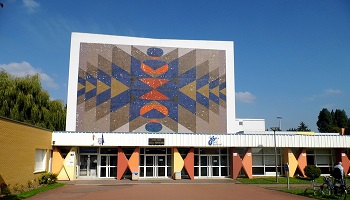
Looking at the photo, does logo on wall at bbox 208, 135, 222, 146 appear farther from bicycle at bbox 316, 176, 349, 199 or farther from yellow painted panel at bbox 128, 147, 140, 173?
bicycle at bbox 316, 176, 349, 199

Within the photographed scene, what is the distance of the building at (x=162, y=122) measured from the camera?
27312 mm

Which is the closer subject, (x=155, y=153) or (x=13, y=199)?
(x=13, y=199)


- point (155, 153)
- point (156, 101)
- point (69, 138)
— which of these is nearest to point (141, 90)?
point (156, 101)

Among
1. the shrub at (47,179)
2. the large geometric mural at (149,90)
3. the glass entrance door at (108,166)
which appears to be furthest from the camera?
the large geometric mural at (149,90)

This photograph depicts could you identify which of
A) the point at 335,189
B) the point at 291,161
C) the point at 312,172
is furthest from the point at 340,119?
the point at 335,189

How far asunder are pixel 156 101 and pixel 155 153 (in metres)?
5.38

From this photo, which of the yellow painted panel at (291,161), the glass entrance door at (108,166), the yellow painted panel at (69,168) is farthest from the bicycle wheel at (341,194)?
the yellow painted panel at (69,168)

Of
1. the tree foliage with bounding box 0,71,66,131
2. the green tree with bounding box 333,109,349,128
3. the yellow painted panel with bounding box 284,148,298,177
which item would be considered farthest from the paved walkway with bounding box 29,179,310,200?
the green tree with bounding box 333,109,349,128

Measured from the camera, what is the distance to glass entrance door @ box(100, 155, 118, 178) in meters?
27.9

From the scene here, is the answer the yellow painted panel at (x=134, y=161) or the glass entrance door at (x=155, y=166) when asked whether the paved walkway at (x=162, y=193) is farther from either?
the glass entrance door at (x=155, y=166)

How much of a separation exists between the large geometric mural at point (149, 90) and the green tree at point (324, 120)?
57.7 m

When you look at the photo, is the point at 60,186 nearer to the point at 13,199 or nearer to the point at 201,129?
Result: the point at 13,199

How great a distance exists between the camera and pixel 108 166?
91.9 feet

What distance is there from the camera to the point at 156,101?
3188 cm
